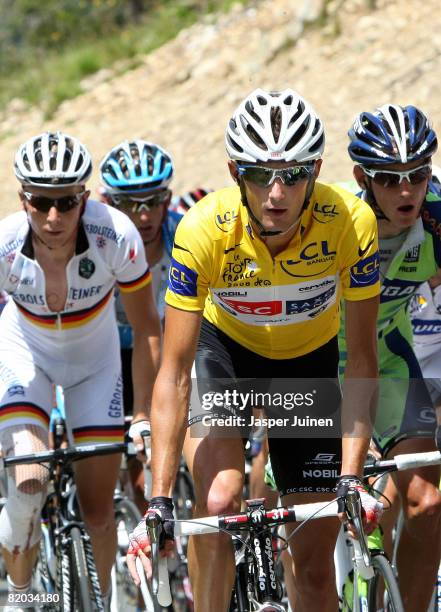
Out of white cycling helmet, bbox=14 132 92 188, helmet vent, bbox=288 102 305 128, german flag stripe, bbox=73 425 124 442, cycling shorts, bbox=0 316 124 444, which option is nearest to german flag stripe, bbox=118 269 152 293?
cycling shorts, bbox=0 316 124 444

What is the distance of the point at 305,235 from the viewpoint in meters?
4.75

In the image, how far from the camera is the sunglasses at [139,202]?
288 inches

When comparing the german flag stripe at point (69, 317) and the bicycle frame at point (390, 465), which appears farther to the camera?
the german flag stripe at point (69, 317)

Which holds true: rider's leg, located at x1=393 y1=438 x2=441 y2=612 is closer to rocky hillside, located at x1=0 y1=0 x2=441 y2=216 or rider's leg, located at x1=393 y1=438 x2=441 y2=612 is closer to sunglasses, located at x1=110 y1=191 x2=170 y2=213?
sunglasses, located at x1=110 y1=191 x2=170 y2=213

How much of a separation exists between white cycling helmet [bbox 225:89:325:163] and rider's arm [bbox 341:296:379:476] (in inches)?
26.3

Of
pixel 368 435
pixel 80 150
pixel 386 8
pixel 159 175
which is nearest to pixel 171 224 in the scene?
pixel 159 175

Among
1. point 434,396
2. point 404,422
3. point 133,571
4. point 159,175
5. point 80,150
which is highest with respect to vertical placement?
point 159,175

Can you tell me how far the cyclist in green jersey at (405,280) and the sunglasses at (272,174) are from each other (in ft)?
3.42

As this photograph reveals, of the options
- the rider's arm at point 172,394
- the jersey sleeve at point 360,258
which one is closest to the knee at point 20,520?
the rider's arm at point 172,394

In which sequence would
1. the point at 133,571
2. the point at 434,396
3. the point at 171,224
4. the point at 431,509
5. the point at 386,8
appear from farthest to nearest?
the point at 386,8 < the point at 171,224 < the point at 434,396 < the point at 431,509 < the point at 133,571

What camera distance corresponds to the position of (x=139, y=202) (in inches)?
288

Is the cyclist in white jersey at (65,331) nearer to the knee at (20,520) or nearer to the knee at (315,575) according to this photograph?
the knee at (20,520)

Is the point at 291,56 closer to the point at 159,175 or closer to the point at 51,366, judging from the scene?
the point at 159,175

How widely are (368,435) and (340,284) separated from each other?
0.72m
